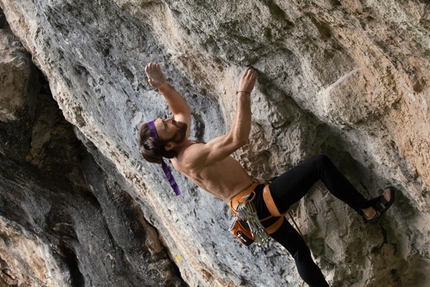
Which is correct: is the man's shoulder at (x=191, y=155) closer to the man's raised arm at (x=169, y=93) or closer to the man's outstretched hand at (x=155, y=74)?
the man's raised arm at (x=169, y=93)

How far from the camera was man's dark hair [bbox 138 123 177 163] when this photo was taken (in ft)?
9.80

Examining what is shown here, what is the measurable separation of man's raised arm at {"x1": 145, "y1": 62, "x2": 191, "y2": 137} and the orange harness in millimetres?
610

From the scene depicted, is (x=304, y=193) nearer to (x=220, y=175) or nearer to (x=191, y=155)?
(x=220, y=175)

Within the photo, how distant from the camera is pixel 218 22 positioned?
3006mm

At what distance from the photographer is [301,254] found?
3.33 m

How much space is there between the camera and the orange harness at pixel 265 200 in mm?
3217

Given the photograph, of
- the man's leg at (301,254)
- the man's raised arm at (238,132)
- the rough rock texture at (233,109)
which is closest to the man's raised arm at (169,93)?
the rough rock texture at (233,109)

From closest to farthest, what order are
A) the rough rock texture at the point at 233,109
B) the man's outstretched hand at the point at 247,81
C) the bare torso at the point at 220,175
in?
the rough rock texture at the point at 233,109 < the man's outstretched hand at the point at 247,81 < the bare torso at the point at 220,175

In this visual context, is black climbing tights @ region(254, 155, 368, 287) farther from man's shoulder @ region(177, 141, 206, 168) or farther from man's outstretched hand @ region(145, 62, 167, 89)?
man's outstretched hand @ region(145, 62, 167, 89)

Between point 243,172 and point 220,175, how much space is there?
0.63ft

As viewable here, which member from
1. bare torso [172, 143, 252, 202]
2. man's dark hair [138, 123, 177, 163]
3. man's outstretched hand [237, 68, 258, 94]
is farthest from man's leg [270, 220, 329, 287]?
man's outstretched hand [237, 68, 258, 94]

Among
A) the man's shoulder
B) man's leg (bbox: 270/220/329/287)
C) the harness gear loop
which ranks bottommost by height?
man's leg (bbox: 270/220/329/287)

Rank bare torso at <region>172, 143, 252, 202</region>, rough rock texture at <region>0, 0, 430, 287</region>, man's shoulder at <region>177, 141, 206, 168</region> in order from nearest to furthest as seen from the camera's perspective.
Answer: rough rock texture at <region>0, 0, 430, 287</region>, man's shoulder at <region>177, 141, 206, 168</region>, bare torso at <region>172, 143, 252, 202</region>

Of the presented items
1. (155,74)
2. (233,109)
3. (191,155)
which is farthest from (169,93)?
(191,155)
